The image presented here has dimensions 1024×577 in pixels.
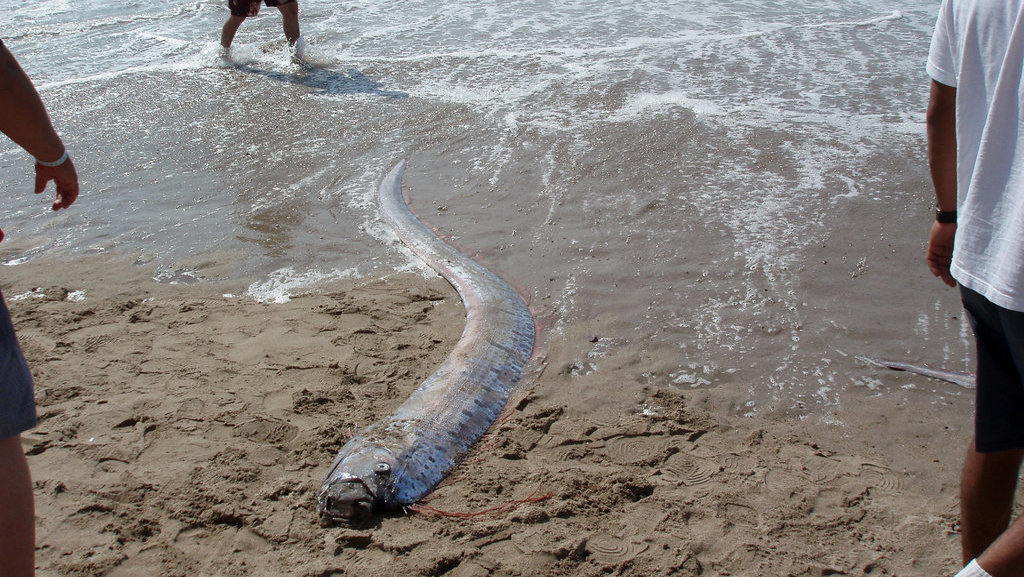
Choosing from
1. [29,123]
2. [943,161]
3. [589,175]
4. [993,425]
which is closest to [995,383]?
[993,425]

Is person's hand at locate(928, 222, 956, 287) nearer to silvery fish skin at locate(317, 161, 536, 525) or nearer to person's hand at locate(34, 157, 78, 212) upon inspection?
silvery fish skin at locate(317, 161, 536, 525)

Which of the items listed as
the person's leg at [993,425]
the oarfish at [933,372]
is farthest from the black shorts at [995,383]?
the oarfish at [933,372]

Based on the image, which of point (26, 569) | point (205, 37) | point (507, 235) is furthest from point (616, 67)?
point (26, 569)

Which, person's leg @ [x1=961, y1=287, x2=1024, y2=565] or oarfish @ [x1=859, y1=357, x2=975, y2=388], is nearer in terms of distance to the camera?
person's leg @ [x1=961, y1=287, x2=1024, y2=565]

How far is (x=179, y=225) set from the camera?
5430 mm

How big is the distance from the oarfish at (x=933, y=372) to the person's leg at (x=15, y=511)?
3.62m

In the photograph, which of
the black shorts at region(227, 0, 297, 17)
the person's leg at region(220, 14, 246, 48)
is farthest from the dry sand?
the black shorts at region(227, 0, 297, 17)

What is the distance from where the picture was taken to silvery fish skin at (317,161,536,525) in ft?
9.27

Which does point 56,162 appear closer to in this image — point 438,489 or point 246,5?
point 438,489

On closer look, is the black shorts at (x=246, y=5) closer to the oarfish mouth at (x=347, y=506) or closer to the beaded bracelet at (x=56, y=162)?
the beaded bracelet at (x=56, y=162)

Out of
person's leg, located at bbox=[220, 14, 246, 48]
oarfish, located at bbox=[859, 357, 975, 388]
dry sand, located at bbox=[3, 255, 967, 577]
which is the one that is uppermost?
person's leg, located at bbox=[220, 14, 246, 48]

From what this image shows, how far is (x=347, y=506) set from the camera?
108 inches

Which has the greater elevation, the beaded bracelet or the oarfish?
the beaded bracelet

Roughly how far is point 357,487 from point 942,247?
2193 millimetres
